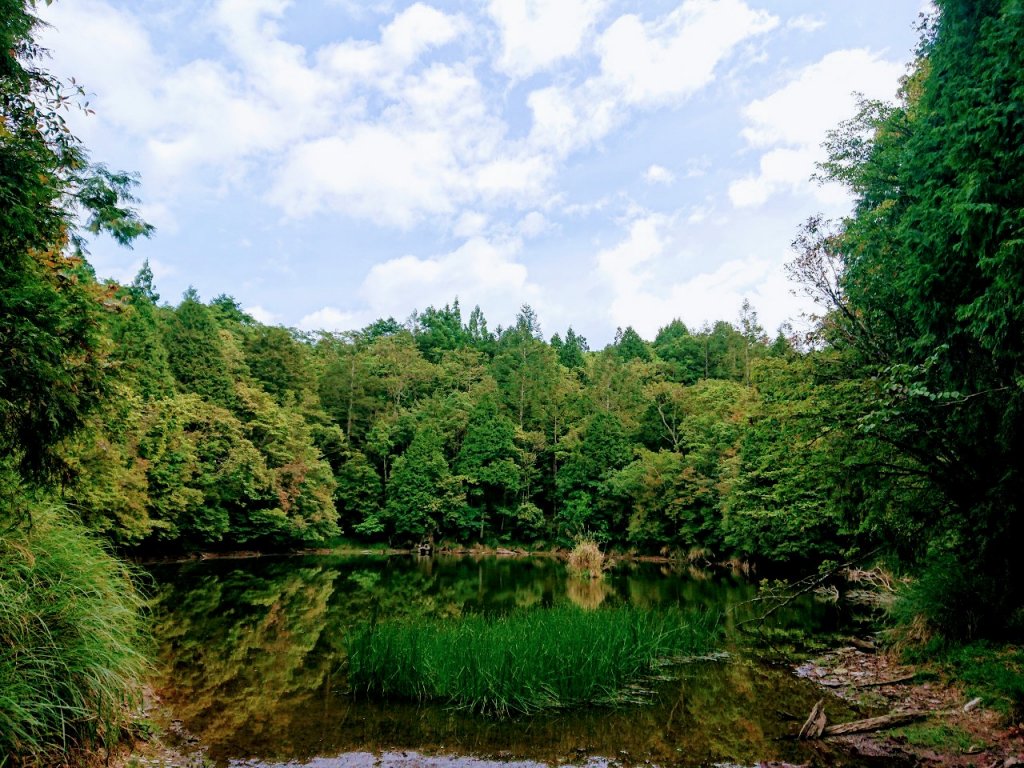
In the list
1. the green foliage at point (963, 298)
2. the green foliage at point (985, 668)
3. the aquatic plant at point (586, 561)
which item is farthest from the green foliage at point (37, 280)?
the aquatic plant at point (586, 561)

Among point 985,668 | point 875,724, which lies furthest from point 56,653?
point 985,668

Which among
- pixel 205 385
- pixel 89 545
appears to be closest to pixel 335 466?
pixel 205 385

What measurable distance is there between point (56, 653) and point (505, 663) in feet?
15.5

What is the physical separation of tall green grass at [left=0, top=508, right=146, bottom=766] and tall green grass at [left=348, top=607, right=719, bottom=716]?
3.07 m

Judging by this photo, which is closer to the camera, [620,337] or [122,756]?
[122,756]

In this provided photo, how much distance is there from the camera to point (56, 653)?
4809 millimetres

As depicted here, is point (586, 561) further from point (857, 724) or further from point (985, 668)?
point (857, 724)

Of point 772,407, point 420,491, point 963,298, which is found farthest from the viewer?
point 420,491

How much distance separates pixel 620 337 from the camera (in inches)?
3019

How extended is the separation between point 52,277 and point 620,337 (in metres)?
72.7

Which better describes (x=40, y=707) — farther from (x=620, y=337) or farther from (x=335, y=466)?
(x=620, y=337)

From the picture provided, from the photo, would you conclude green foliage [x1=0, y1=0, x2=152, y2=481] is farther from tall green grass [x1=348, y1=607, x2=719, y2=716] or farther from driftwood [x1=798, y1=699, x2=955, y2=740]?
driftwood [x1=798, y1=699, x2=955, y2=740]

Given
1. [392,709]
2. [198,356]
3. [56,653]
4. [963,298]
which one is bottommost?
[392,709]

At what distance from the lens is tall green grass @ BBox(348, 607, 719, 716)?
296 inches
